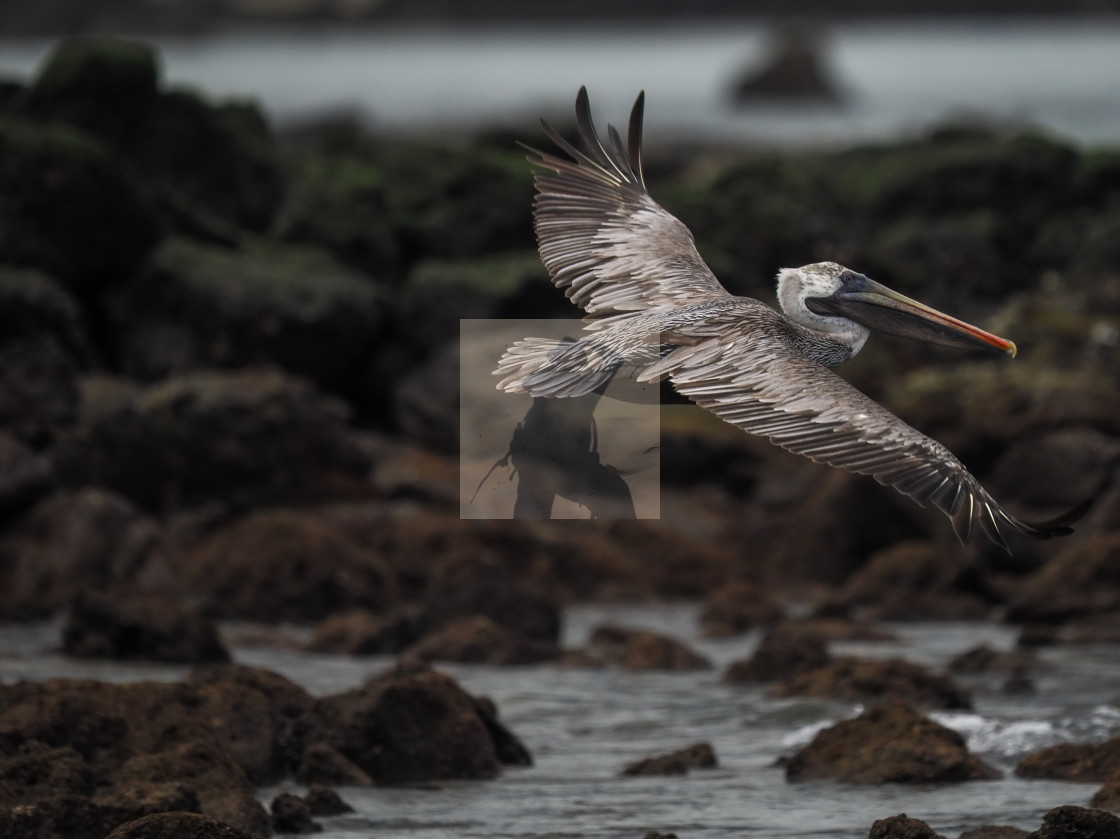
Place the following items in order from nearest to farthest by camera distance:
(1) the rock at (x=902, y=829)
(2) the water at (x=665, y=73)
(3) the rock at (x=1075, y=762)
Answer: (1) the rock at (x=902, y=829), (3) the rock at (x=1075, y=762), (2) the water at (x=665, y=73)

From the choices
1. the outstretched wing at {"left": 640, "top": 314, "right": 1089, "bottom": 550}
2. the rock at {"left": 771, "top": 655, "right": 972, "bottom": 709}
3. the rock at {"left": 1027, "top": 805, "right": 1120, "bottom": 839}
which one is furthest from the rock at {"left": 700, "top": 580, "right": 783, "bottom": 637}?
the rock at {"left": 1027, "top": 805, "right": 1120, "bottom": 839}

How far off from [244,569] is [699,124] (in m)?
65.8

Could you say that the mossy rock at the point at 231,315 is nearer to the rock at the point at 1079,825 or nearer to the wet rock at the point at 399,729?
the wet rock at the point at 399,729

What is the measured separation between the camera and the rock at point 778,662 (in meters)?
14.5

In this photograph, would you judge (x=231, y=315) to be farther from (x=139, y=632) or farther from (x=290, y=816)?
(x=290, y=816)

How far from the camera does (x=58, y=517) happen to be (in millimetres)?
16641

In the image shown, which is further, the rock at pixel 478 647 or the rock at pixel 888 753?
the rock at pixel 478 647

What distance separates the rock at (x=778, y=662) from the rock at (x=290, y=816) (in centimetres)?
516

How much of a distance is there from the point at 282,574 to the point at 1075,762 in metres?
7.24

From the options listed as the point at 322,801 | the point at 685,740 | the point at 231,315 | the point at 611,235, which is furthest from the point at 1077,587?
the point at 231,315

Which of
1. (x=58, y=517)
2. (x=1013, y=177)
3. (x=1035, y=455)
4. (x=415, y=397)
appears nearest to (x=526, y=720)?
(x=58, y=517)

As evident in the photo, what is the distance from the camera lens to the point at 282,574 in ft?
54.1

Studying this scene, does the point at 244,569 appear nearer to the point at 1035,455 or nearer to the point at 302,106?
the point at 1035,455

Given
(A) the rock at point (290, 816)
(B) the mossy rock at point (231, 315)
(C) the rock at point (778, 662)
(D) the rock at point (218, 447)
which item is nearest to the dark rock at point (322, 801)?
(A) the rock at point (290, 816)
